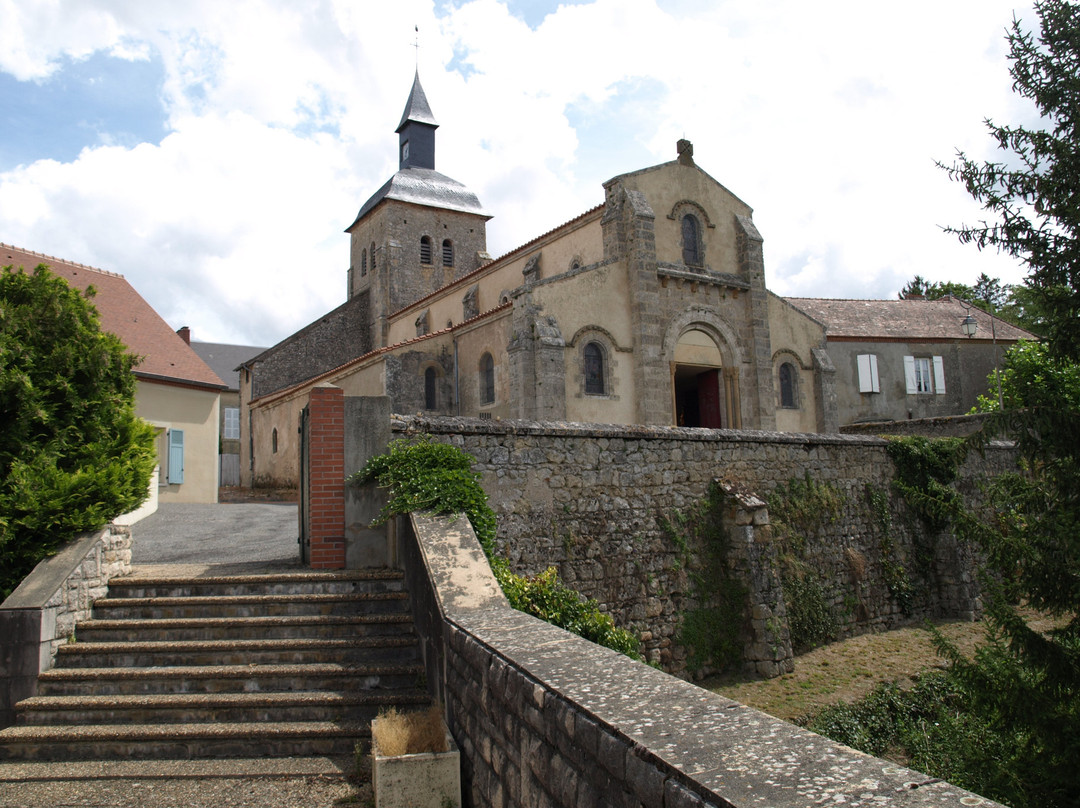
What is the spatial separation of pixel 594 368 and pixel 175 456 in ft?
35.8

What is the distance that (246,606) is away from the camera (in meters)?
6.80

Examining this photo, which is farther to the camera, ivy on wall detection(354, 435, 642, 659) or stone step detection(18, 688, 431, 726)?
ivy on wall detection(354, 435, 642, 659)

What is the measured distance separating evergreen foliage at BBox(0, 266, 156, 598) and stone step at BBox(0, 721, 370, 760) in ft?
5.93

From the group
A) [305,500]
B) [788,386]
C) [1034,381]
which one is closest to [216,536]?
[305,500]

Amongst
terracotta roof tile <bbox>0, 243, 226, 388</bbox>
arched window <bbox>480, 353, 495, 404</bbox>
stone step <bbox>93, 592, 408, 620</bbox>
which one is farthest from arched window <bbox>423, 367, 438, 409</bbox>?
stone step <bbox>93, 592, 408, 620</bbox>

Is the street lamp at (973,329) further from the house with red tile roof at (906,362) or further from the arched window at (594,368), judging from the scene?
the arched window at (594,368)

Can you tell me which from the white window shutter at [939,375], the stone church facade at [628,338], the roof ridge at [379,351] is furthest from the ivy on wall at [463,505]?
the white window shutter at [939,375]

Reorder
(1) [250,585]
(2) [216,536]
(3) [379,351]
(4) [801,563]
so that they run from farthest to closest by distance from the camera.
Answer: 1. (3) [379,351]
2. (2) [216,536]
3. (4) [801,563]
4. (1) [250,585]

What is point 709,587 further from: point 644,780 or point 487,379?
point 487,379

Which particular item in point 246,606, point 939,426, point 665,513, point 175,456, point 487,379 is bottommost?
point 246,606

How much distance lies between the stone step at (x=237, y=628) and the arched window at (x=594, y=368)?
1262cm

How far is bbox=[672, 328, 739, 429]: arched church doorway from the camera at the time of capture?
20.7m

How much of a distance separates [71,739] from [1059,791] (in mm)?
7663

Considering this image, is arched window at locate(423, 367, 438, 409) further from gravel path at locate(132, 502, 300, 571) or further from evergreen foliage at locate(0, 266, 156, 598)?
evergreen foliage at locate(0, 266, 156, 598)
